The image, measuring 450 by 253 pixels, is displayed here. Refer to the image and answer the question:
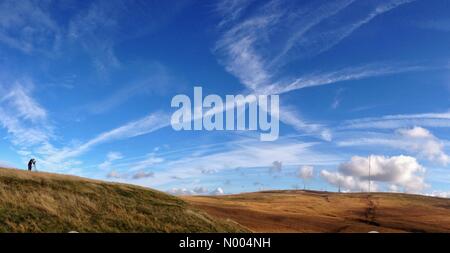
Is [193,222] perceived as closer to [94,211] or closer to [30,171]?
[94,211]

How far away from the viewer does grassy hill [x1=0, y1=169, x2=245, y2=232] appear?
3344 centimetres

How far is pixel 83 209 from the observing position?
128 ft

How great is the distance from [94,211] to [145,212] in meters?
6.04

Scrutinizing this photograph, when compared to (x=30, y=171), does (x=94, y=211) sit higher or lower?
lower

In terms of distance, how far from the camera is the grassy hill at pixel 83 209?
33.4 m

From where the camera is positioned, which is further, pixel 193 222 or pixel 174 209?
pixel 174 209

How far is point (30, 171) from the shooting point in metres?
48.4
